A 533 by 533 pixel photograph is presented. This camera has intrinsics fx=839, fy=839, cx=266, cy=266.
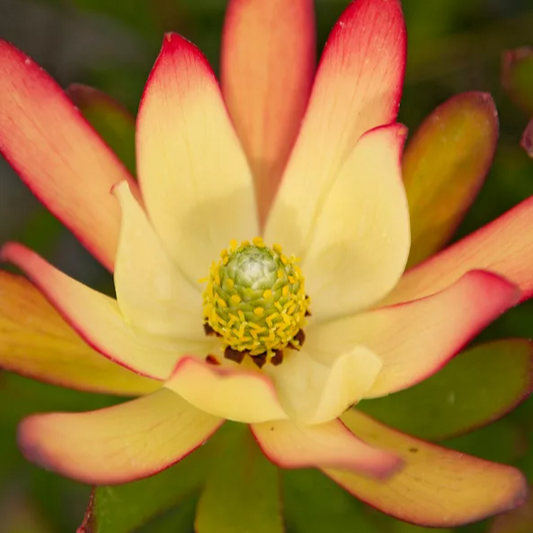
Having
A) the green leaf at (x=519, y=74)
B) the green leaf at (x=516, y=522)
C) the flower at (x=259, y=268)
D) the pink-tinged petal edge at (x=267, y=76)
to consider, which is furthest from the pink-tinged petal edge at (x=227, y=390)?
the green leaf at (x=519, y=74)

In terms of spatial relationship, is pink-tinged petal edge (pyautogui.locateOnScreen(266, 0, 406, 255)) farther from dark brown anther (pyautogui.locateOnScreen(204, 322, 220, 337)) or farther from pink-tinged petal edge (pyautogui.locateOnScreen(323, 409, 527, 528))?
pink-tinged petal edge (pyautogui.locateOnScreen(323, 409, 527, 528))

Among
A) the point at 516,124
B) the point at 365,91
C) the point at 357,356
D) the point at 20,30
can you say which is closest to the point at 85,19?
the point at 20,30

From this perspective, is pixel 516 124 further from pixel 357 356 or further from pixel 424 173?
pixel 357 356

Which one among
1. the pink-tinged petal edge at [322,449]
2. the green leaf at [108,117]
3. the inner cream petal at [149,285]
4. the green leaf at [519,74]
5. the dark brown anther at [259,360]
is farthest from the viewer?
the green leaf at [519,74]

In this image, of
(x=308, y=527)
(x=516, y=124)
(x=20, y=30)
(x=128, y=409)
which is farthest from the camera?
(x=20, y=30)

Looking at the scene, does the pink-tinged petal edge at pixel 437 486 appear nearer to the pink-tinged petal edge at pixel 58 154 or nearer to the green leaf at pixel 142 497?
the green leaf at pixel 142 497

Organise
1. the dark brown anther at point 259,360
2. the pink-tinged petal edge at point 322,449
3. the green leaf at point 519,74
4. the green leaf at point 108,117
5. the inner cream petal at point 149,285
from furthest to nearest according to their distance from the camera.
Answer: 1. the green leaf at point 519,74
2. the green leaf at point 108,117
3. the dark brown anther at point 259,360
4. the inner cream petal at point 149,285
5. the pink-tinged petal edge at point 322,449
